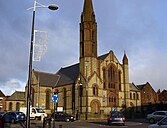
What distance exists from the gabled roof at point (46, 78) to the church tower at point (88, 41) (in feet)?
44.0

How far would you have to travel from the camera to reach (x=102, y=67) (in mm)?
60688

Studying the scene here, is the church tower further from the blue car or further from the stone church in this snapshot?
the blue car

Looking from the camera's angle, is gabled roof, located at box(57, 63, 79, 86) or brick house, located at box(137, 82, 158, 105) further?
brick house, located at box(137, 82, 158, 105)

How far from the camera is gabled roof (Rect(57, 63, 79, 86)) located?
63.0 m

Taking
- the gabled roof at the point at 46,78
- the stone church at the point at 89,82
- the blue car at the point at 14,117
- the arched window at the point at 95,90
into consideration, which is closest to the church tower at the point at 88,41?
the stone church at the point at 89,82

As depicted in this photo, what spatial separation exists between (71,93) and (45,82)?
383 inches

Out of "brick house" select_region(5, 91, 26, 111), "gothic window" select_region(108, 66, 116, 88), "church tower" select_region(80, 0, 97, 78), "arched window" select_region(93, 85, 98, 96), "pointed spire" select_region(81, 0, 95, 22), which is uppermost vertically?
"pointed spire" select_region(81, 0, 95, 22)

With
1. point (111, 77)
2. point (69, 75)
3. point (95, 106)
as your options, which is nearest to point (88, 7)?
point (111, 77)

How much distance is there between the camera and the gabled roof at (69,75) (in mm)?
62987

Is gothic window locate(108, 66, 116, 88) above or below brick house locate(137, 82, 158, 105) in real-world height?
above

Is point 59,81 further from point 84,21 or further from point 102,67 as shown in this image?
point 84,21

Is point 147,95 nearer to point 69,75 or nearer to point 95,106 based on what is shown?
point 69,75

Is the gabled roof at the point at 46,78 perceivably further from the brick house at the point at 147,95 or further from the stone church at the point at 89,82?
the brick house at the point at 147,95

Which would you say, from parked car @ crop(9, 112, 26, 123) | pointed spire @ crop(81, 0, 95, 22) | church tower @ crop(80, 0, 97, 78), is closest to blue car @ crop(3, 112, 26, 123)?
parked car @ crop(9, 112, 26, 123)
